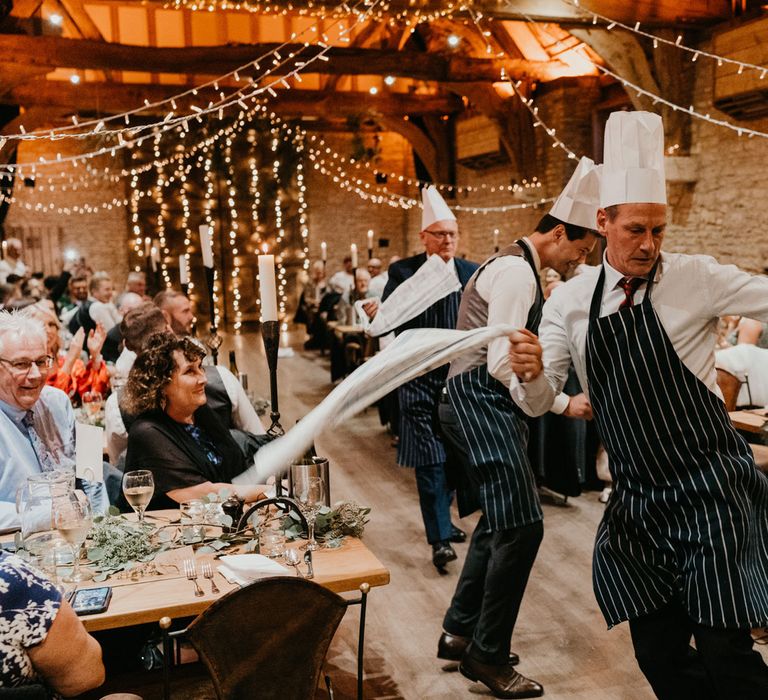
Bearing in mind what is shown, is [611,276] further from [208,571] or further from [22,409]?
[22,409]

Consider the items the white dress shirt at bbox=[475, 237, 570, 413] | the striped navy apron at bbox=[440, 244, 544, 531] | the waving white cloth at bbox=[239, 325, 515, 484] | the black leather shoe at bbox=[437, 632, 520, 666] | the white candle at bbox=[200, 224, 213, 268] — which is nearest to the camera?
the waving white cloth at bbox=[239, 325, 515, 484]

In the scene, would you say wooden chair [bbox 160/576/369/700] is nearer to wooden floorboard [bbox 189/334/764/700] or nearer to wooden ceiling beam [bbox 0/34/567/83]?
wooden floorboard [bbox 189/334/764/700]

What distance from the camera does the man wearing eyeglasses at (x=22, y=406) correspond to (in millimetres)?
2643

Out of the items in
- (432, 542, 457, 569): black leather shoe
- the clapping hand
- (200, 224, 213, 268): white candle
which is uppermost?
(200, 224, 213, 268): white candle

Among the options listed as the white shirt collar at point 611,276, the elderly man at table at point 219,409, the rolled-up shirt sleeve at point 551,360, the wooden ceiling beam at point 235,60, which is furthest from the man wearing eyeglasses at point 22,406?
the wooden ceiling beam at point 235,60

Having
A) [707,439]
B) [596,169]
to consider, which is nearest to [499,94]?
[596,169]

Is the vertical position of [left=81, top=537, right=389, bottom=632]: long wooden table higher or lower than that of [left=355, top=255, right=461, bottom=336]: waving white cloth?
lower

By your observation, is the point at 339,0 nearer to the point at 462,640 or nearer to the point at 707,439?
the point at 462,640

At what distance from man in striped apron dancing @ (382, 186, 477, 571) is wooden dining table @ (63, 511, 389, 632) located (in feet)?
5.43

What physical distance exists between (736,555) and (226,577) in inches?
47.7

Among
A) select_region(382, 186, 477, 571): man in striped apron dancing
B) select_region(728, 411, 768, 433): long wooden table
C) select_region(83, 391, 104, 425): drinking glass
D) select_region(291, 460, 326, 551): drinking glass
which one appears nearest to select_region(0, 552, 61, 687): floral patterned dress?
select_region(291, 460, 326, 551): drinking glass

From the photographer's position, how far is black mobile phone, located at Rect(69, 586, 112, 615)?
1.88 meters

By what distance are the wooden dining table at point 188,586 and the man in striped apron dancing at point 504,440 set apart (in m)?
0.65

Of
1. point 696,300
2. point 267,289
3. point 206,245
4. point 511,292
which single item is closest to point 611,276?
point 696,300
